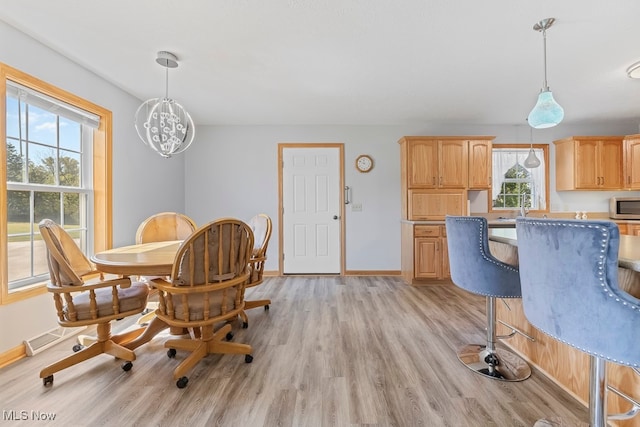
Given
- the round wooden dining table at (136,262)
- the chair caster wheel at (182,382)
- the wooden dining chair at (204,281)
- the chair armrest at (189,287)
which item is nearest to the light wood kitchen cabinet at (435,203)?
the wooden dining chair at (204,281)

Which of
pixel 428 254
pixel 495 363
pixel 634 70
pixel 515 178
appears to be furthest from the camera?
pixel 515 178

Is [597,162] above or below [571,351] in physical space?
above

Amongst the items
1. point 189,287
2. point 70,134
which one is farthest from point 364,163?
point 70,134

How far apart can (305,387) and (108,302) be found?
1369mm

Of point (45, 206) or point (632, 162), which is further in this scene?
point (632, 162)

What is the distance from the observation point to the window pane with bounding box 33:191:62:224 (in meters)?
2.25

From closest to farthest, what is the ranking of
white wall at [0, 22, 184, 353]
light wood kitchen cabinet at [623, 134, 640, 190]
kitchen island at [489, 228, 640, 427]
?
1. kitchen island at [489, 228, 640, 427]
2. white wall at [0, 22, 184, 353]
3. light wood kitchen cabinet at [623, 134, 640, 190]

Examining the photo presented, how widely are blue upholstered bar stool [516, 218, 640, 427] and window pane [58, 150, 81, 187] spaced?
11.6ft

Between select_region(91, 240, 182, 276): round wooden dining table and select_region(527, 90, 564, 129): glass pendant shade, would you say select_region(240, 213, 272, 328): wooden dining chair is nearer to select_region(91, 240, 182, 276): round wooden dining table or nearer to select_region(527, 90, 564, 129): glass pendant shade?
select_region(91, 240, 182, 276): round wooden dining table

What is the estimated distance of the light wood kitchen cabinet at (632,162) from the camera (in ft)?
13.1

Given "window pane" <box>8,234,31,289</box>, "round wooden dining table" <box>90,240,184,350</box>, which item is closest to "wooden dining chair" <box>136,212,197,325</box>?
"round wooden dining table" <box>90,240,184,350</box>

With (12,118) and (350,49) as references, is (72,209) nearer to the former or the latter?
(12,118)

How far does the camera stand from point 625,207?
4.12m

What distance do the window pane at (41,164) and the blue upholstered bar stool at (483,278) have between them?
327cm
